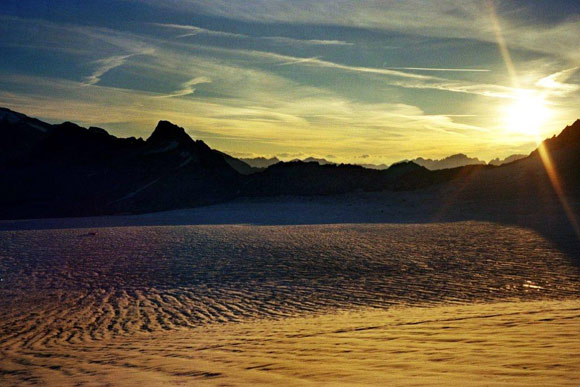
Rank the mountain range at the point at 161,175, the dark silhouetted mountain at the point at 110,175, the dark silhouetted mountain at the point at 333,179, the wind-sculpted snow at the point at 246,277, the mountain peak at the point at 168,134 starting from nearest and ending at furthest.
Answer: the wind-sculpted snow at the point at 246,277
the mountain range at the point at 161,175
the dark silhouetted mountain at the point at 333,179
the dark silhouetted mountain at the point at 110,175
the mountain peak at the point at 168,134

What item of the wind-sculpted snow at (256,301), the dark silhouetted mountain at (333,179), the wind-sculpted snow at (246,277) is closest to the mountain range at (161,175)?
the dark silhouetted mountain at (333,179)

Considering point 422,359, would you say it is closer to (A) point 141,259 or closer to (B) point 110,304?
(B) point 110,304

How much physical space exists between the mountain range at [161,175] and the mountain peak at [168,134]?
0.20 m

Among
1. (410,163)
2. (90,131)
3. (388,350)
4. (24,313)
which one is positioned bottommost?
(24,313)

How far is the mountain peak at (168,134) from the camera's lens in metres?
86.9

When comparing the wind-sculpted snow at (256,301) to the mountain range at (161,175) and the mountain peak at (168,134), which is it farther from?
the mountain peak at (168,134)

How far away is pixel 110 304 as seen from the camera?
12.2 meters

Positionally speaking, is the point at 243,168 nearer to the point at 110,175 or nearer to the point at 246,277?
the point at 110,175

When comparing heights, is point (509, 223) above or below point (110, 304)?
above

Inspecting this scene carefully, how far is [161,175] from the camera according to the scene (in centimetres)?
7862

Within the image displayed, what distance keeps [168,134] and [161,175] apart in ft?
42.9

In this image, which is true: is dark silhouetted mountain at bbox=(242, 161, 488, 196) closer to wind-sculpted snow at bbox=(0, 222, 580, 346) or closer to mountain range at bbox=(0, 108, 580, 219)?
mountain range at bbox=(0, 108, 580, 219)

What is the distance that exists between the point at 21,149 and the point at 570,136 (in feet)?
336

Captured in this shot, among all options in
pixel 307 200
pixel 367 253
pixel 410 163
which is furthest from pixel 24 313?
pixel 410 163
